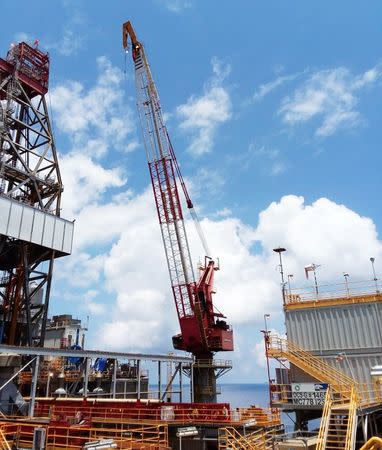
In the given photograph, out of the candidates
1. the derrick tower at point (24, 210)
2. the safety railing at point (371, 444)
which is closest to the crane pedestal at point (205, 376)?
the derrick tower at point (24, 210)

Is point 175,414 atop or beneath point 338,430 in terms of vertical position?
atop

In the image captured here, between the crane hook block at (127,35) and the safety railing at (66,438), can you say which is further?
the crane hook block at (127,35)

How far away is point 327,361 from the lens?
117ft

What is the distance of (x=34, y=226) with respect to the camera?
48.5 metres

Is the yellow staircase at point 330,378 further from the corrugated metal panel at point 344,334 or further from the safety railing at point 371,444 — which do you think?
the safety railing at point 371,444

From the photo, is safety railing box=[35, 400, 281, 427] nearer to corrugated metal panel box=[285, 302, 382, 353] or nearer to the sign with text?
the sign with text

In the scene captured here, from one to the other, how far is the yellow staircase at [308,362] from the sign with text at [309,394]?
211 cm

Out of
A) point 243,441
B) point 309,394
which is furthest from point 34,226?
point 309,394

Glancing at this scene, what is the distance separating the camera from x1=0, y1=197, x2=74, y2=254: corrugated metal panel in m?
45.6

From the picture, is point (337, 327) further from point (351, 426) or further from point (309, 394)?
point (351, 426)

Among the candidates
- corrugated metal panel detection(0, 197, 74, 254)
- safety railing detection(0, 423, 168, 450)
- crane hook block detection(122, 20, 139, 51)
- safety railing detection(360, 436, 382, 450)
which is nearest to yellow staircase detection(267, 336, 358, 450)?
safety railing detection(360, 436, 382, 450)

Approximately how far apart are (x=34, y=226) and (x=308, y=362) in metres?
33.2

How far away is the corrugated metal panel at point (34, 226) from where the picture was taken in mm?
45594

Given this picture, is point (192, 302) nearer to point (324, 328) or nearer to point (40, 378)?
point (40, 378)
